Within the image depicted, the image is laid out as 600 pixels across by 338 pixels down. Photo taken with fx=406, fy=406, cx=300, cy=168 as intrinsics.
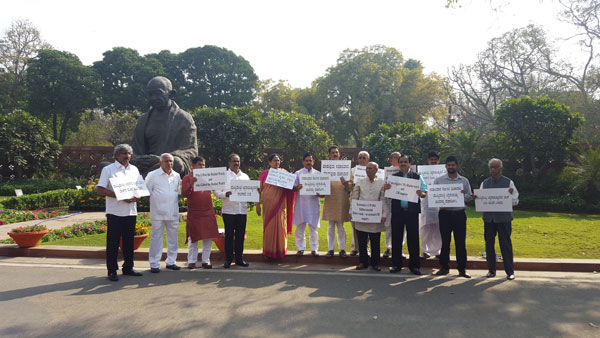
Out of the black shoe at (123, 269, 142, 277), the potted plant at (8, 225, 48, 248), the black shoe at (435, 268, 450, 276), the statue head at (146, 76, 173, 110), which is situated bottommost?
the black shoe at (435, 268, 450, 276)

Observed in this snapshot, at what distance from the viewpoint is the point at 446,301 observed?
184 inches

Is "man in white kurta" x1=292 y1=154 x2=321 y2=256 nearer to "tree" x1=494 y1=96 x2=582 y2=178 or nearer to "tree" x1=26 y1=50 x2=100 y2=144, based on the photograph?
"tree" x1=494 y1=96 x2=582 y2=178

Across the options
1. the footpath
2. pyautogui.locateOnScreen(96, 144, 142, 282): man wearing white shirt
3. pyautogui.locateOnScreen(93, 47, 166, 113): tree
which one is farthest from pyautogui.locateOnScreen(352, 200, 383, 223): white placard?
pyautogui.locateOnScreen(93, 47, 166, 113): tree

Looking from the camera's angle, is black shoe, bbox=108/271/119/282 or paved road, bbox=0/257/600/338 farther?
black shoe, bbox=108/271/119/282

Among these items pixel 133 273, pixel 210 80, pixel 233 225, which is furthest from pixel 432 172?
pixel 210 80

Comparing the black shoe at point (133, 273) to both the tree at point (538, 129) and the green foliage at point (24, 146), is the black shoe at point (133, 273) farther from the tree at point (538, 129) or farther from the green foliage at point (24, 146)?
the green foliage at point (24, 146)

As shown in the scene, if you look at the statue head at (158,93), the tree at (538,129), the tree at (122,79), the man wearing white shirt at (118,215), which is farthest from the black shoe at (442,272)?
the tree at (122,79)

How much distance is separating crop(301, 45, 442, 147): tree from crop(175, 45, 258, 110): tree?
10466 millimetres

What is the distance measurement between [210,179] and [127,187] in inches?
46.5

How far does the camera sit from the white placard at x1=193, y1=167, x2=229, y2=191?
6215mm

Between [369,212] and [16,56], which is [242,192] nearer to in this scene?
[369,212]

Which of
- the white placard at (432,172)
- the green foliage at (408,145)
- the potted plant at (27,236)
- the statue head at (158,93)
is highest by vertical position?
the statue head at (158,93)

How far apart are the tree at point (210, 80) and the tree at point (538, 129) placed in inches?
1241

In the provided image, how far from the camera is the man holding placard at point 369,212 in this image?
603 cm
